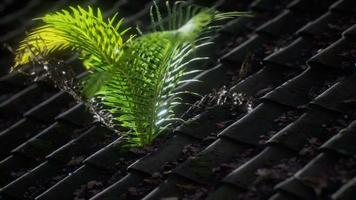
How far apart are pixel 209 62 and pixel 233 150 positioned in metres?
0.90

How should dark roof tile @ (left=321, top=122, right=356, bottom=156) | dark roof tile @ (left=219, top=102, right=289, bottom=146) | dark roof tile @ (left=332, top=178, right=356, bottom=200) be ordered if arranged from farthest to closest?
dark roof tile @ (left=219, top=102, right=289, bottom=146) < dark roof tile @ (left=321, top=122, right=356, bottom=156) < dark roof tile @ (left=332, top=178, right=356, bottom=200)

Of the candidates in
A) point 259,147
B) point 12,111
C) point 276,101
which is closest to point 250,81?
point 276,101

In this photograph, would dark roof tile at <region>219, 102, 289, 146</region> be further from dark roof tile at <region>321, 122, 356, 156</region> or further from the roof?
dark roof tile at <region>321, 122, 356, 156</region>

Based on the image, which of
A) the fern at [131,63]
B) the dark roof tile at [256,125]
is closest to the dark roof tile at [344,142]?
the dark roof tile at [256,125]

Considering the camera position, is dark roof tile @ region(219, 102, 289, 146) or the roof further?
dark roof tile @ region(219, 102, 289, 146)

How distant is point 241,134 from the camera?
2.41m

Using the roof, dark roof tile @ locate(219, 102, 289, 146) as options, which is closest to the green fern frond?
the roof

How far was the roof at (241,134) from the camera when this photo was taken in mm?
2133

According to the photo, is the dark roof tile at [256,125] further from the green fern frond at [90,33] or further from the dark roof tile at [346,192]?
the green fern frond at [90,33]

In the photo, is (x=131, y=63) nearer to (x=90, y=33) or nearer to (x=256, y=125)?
(x=90, y=33)

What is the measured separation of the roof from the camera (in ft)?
7.00

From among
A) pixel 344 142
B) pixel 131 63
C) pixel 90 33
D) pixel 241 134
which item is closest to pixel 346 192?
pixel 344 142

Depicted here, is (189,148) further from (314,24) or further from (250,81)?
(314,24)

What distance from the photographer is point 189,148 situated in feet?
8.13
